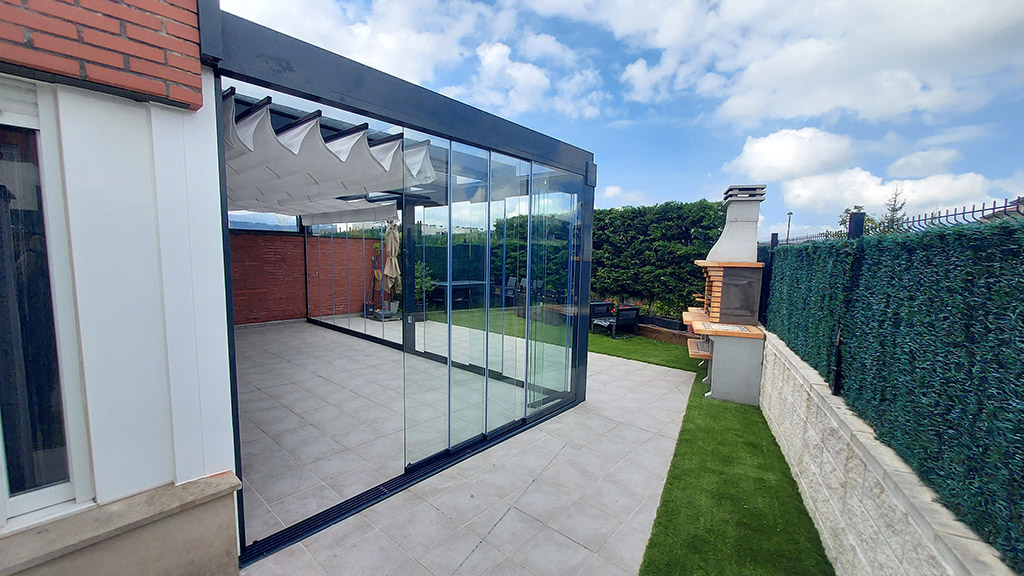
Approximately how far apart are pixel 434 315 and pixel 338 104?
1965mm

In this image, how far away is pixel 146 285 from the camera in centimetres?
186

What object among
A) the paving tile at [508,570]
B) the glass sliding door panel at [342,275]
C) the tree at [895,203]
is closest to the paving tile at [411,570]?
the paving tile at [508,570]

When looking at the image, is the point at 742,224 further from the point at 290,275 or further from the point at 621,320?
the point at 290,275

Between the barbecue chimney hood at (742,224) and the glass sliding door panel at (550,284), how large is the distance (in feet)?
8.88

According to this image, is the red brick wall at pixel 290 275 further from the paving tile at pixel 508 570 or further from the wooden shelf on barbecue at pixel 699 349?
the paving tile at pixel 508 570

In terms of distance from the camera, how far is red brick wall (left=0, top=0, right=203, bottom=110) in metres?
1.48

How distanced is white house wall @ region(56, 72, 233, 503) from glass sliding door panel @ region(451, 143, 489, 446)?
182 centimetres

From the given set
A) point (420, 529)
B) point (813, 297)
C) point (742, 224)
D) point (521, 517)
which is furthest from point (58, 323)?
point (742, 224)

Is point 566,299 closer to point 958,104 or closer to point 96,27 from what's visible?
point 96,27

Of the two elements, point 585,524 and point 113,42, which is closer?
point 113,42

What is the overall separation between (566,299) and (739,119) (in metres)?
8.38

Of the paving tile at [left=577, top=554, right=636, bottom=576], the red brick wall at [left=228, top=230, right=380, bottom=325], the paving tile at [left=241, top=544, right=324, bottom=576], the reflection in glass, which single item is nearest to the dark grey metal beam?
the reflection in glass

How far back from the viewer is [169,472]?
6.55 ft

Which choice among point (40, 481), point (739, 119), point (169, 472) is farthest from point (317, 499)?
point (739, 119)
